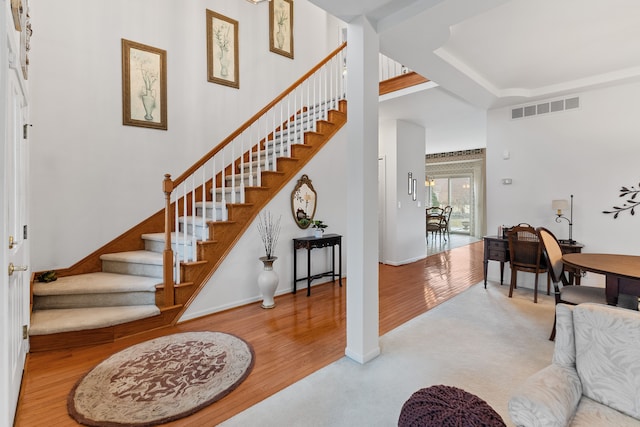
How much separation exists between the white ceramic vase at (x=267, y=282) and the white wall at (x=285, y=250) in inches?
9.0

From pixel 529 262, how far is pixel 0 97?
5.04m

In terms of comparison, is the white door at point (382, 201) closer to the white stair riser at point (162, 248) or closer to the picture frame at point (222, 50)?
the picture frame at point (222, 50)

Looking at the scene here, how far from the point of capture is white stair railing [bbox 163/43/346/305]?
3338 mm

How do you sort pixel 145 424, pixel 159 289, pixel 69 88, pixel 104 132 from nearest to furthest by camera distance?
pixel 145 424
pixel 159 289
pixel 69 88
pixel 104 132

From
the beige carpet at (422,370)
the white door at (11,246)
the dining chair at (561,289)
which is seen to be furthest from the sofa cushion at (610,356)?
the white door at (11,246)

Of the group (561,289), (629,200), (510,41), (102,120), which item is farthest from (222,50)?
(629,200)

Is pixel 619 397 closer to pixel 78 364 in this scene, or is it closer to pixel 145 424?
pixel 145 424

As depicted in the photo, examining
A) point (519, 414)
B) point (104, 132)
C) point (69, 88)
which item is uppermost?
point (69, 88)

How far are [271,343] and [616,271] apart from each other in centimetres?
286

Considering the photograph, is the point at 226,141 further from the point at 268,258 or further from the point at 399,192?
the point at 399,192

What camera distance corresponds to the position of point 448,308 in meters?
3.68

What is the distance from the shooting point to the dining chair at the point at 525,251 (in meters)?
3.88

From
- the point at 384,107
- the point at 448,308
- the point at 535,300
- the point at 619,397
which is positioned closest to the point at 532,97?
the point at 384,107

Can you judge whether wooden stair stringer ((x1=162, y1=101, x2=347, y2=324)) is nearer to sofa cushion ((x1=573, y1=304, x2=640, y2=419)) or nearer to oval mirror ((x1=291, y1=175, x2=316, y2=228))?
oval mirror ((x1=291, y1=175, x2=316, y2=228))
